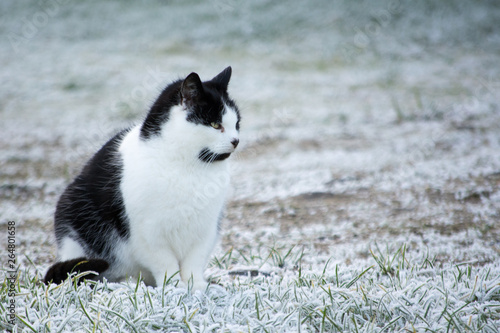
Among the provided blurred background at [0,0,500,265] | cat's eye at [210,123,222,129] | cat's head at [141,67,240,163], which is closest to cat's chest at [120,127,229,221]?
cat's head at [141,67,240,163]

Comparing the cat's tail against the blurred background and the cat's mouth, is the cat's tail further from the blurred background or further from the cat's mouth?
the blurred background

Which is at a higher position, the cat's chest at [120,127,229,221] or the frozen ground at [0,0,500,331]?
the cat's chest at [120,127,229,221]

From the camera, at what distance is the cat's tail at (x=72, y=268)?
2.45m

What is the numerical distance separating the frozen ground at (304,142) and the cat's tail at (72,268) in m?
0.12

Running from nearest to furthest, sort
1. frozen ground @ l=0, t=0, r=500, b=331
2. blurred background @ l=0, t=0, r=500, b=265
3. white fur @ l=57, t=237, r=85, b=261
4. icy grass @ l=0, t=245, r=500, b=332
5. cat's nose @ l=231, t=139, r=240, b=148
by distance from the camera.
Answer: icy grass @ l=0, t=245, r=500, b=332 < frozen ground @ l=0, t=0, r=500, b=331 < cat's nose @ l=231, t=139, r=240, b=148 < white fur @ l=57, t=237, r=85, b=261 < blurred background @ l=0, t=0, r=500, b=265

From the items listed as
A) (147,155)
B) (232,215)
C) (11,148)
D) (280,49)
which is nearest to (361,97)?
(280,49)

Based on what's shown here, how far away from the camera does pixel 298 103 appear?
836 centimetres

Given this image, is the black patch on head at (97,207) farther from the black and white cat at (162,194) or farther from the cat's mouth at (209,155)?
the cat's mouth at (209,155)

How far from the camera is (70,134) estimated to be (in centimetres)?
712

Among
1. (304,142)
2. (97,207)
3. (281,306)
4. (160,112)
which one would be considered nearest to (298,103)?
(304,142)

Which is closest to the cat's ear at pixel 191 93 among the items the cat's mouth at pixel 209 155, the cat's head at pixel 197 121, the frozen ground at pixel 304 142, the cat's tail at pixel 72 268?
the cat's head at pixel 197 121

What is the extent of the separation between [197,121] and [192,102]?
0.11 meters

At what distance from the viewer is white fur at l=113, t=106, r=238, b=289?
7.91 ft

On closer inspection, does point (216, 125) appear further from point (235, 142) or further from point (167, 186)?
point (167, 186)
